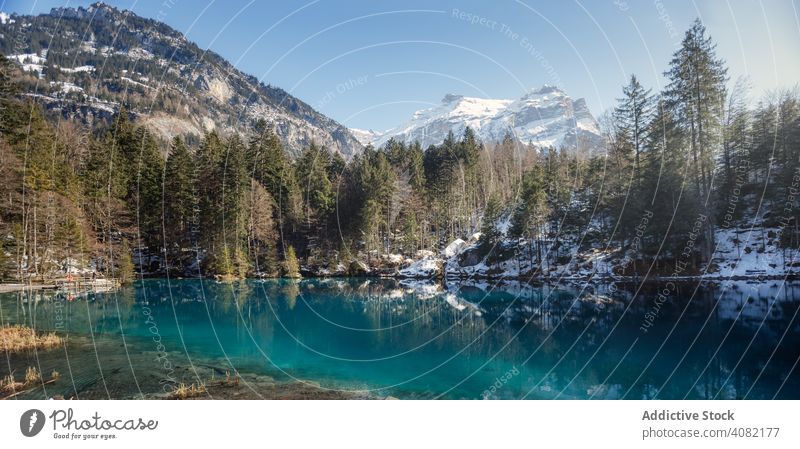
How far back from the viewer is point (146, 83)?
133 meters

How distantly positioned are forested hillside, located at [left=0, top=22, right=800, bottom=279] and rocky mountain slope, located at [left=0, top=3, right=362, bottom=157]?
195ft

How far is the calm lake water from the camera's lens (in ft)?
38.6

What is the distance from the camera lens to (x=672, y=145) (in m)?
27.1

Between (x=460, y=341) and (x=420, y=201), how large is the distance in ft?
129

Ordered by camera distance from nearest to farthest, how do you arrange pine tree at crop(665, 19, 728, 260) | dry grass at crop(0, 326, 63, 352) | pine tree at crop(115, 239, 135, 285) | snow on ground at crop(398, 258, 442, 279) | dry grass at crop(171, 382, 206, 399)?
dry grass at crop(171, 382, 206, 399) → dry grass at crop(0, 326, 63, 352) → pine tree at crop(665, 19, 728, 260) → pine tree at crop(115, 239, 135, 285) → snow on ground at crop(398, 258, 442, 279)

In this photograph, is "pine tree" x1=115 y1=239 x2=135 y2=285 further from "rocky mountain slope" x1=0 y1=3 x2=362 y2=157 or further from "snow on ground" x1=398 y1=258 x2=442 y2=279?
"rocky mountain slope" x1=0 y1=3 x2=362 y2=157

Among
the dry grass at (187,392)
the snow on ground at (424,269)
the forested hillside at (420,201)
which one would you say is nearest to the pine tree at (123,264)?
the forested hillside at (420,201)

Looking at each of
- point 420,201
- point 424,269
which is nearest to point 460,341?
point 424,269

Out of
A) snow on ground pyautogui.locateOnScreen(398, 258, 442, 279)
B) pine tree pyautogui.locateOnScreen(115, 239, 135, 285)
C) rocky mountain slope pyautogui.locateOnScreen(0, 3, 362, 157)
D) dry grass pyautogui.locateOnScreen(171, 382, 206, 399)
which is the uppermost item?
rocky mountain slope pyautogui.locateOnScreen(0, 3, 362, 157)

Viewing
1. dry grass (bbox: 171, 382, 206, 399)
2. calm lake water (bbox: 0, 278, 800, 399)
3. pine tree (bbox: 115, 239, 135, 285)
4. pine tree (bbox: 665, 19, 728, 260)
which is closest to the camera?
dry grass (bbox: 171, 382, 206, 399)

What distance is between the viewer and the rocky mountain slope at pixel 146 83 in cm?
12069

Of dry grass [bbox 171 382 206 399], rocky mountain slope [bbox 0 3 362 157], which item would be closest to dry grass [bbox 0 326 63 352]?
dry grass [bbox 171 382 206 399]

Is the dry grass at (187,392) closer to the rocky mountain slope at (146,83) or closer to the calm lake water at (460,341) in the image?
the calm lake water at (460,341)

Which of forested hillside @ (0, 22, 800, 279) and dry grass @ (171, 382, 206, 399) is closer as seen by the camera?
dry grass @ (171, 382, 206, 399)
